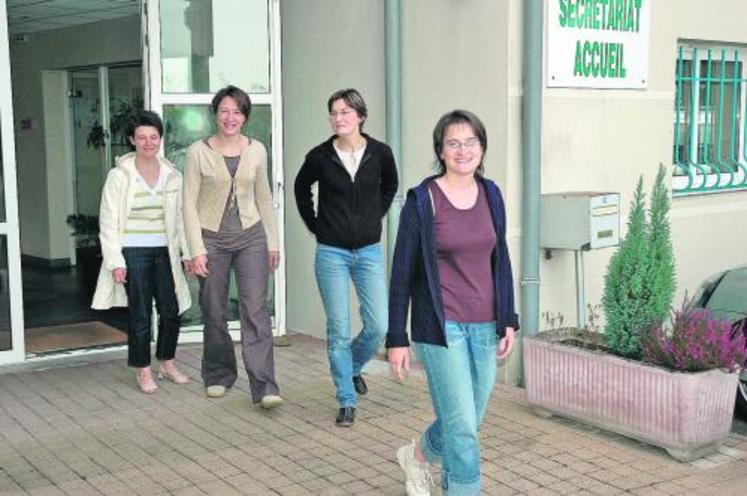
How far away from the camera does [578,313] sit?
243 inches

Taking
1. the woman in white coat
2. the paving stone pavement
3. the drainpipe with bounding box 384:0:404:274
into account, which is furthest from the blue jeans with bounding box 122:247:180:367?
the drainpipe with bounding box 384:0:404:274

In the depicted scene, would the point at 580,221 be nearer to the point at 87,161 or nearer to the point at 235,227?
the point at 235,227

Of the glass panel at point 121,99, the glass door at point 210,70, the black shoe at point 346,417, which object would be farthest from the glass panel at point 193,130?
the glass panel at point 121,99

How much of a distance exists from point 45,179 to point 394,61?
6654 millimetres

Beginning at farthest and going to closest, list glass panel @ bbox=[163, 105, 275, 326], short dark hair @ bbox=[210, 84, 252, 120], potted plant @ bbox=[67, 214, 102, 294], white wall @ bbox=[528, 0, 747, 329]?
potted plant @ bbox=[67, 214, 102, 294]
glass panel @ bbox=[163, 105, 275, 326]
white wall @ bbox=[528, 0, 747, 329]
short dark hair @ bbox=[210, 84, 252, 120]

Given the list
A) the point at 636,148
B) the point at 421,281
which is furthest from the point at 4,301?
the point at 636,148

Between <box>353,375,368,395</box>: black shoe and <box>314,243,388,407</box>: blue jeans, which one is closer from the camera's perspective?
<box>314,243,388,407</box>: blue jeans

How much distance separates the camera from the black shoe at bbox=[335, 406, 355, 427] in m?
5.25

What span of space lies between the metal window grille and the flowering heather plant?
3047mm

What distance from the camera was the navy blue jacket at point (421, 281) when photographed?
364 centimetres

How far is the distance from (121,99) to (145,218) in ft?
19.5

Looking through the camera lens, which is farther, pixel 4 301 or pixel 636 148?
pixel 636 148

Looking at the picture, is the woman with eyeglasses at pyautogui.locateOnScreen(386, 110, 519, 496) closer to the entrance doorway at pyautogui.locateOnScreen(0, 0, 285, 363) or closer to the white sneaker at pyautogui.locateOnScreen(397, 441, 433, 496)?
the white sneaker at pyautogui.locateOnScreen(397, 441, 433, 496)

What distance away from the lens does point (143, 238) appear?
5711 millimetres
